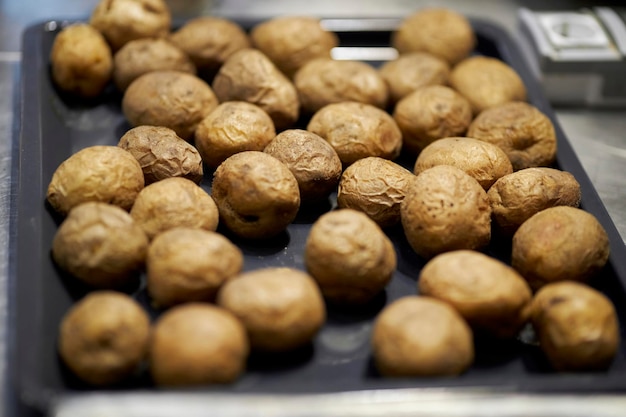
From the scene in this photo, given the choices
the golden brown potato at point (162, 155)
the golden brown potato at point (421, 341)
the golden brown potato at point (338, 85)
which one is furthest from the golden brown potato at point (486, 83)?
the golden brown potato at point (421, 341)

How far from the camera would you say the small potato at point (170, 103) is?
193cm

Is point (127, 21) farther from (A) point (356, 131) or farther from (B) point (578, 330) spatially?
(B) point (578, 330)

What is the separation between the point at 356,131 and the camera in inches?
74.2

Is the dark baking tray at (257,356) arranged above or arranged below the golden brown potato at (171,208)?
below

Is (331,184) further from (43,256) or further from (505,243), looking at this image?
(43,256)

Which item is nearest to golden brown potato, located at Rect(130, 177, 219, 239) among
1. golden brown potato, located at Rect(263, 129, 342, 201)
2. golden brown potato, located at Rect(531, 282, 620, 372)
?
golden brown potato, located at Rect(263, 129, 342, 201)

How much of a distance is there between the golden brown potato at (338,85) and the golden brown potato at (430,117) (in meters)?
0.09

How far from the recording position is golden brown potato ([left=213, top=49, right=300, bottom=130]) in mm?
2006

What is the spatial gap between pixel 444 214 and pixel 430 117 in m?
0.44

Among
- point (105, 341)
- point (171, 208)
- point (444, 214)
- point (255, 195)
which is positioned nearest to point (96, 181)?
point (171, 208)

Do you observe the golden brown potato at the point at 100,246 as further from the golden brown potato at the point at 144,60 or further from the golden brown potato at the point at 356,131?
the golden brown potato at the point at 144,60

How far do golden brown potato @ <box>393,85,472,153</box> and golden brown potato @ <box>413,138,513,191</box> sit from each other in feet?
0.42

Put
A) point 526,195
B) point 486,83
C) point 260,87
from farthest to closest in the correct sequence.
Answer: point 486,83 < point 260,87 < point 526,195

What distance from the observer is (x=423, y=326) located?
1.31 metres
